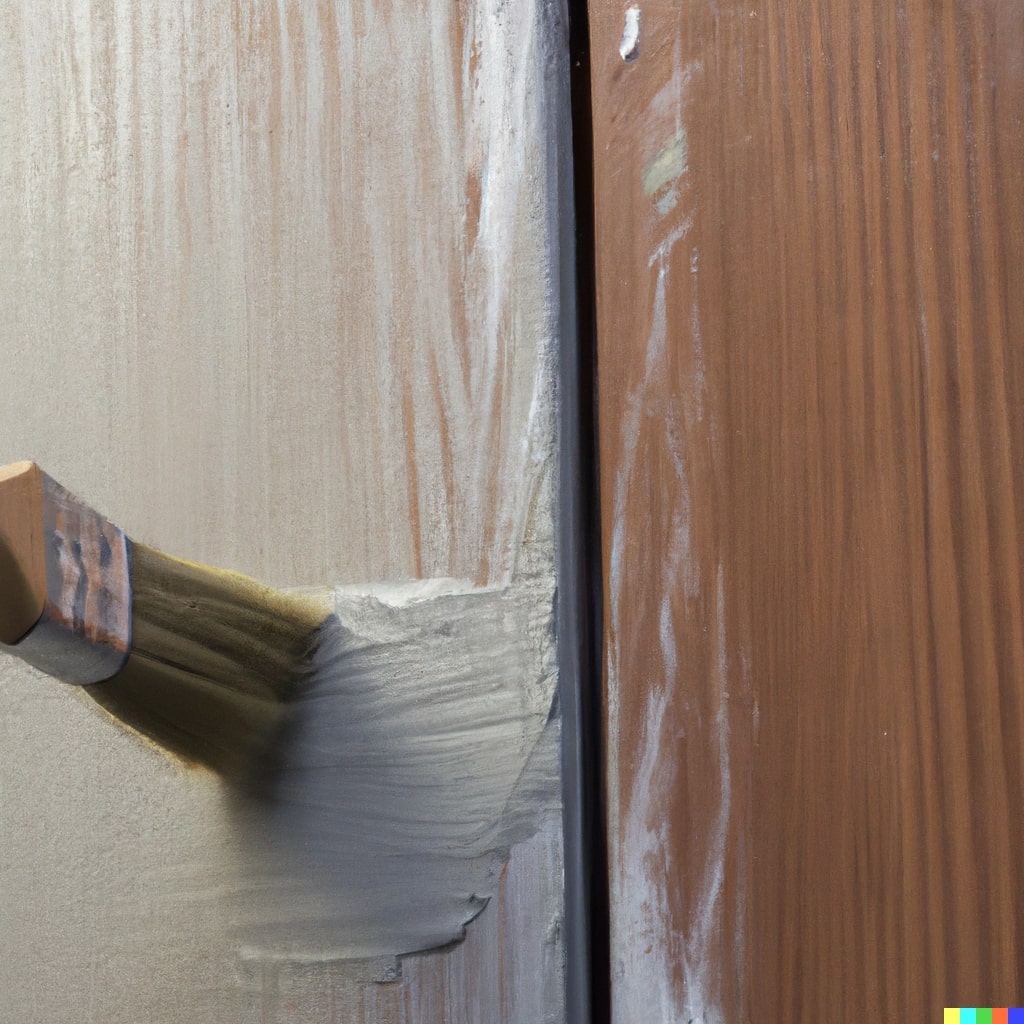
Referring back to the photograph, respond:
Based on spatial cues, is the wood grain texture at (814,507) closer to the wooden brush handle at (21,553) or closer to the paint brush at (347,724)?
the paint brush at (347,724)

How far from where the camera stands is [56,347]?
55cm

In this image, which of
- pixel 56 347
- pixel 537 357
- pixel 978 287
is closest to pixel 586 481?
pixel 537 357

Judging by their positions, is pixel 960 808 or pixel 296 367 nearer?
pixel 960 808

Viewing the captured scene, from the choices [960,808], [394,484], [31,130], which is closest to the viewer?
[960,808]

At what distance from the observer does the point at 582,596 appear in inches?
17.4

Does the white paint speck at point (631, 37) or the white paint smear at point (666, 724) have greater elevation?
the white paint speck at point (631, 37)

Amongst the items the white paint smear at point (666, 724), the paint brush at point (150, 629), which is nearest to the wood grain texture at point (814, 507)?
the white paint smear at point (666, 724)

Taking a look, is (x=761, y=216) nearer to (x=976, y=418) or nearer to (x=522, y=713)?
(x=976, y=418)

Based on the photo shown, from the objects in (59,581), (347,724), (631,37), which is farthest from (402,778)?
(631,37)

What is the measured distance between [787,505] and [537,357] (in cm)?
12

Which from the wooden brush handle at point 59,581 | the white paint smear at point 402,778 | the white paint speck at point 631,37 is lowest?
the white paint smear at point 402,778

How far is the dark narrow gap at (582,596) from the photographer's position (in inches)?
16.7
